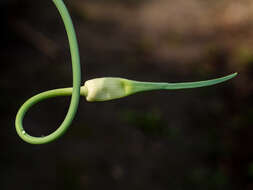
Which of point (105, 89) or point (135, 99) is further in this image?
point (135, 99)

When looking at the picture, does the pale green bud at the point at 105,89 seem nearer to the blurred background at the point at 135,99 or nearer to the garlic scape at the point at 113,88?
the garlic scape at the point at 113,88

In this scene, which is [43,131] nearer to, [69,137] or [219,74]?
[69,137]

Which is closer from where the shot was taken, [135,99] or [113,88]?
[113,88]

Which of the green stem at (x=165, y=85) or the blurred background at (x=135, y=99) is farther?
the blurred background at (x=135, y=99)

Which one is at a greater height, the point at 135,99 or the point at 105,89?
the point at 135,99

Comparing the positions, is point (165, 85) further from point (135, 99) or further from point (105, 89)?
point (135, 99)

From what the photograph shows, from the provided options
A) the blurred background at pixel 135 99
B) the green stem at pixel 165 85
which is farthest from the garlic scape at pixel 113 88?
the blurred background at pixel 135 99

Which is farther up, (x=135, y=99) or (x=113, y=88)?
(x=135, y=99)

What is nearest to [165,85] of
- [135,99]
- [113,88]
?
[113,88]
